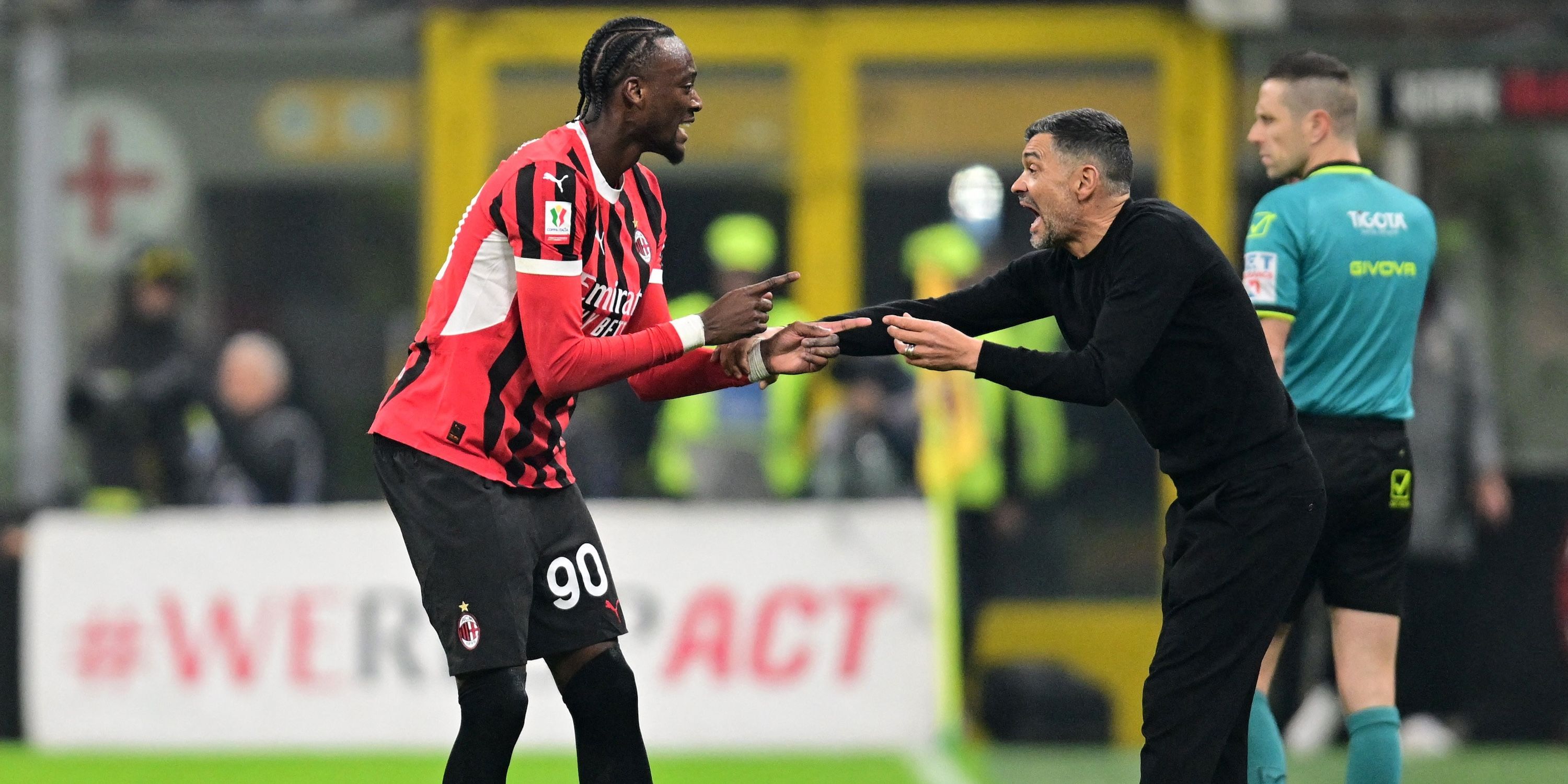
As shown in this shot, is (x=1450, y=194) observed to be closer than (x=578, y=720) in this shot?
No

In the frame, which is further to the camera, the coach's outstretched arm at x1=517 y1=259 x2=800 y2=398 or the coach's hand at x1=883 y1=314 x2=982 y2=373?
the coach's hand at x1=883 y1=314 x2=982 y2=373

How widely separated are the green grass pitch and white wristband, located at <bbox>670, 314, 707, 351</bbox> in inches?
147

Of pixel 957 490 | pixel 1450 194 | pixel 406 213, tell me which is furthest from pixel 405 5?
pixel 1450 194

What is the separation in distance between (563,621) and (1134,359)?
1.49 m

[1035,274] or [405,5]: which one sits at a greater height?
[405,5]

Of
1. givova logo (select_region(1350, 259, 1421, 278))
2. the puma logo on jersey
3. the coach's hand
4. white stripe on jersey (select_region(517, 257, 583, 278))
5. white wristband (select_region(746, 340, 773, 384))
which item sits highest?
the puma logo on jersey

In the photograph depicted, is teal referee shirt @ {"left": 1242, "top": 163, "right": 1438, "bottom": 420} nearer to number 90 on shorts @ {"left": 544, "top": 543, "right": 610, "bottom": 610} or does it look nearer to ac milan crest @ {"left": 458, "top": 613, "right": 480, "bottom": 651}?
number 90 on shorts @ {"left": 544, "top": 543, "right": 610, "bottom": 610}

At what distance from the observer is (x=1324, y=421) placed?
5875 mm

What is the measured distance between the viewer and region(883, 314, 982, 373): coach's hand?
5.05 metres

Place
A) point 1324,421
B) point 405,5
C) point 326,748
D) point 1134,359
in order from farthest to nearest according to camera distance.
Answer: point 405,5 → point 326,748 → point 1324,421 → point 1134,359

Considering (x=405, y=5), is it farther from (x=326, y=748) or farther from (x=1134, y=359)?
(x=1134, y=359)

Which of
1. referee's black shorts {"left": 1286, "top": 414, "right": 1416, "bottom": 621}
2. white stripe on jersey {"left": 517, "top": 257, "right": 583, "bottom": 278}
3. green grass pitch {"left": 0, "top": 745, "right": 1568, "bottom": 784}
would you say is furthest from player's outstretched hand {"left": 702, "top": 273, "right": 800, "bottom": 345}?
green grass pitch {"left": 0, "top": 745, "right": 1568, "bottom": 784}

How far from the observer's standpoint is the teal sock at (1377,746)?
5789 mm

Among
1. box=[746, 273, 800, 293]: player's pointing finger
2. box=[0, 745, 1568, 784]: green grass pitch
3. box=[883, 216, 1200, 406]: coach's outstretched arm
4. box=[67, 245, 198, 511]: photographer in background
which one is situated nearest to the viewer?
box=[883, 216, 1200, 406]: coach's outstretched arm
